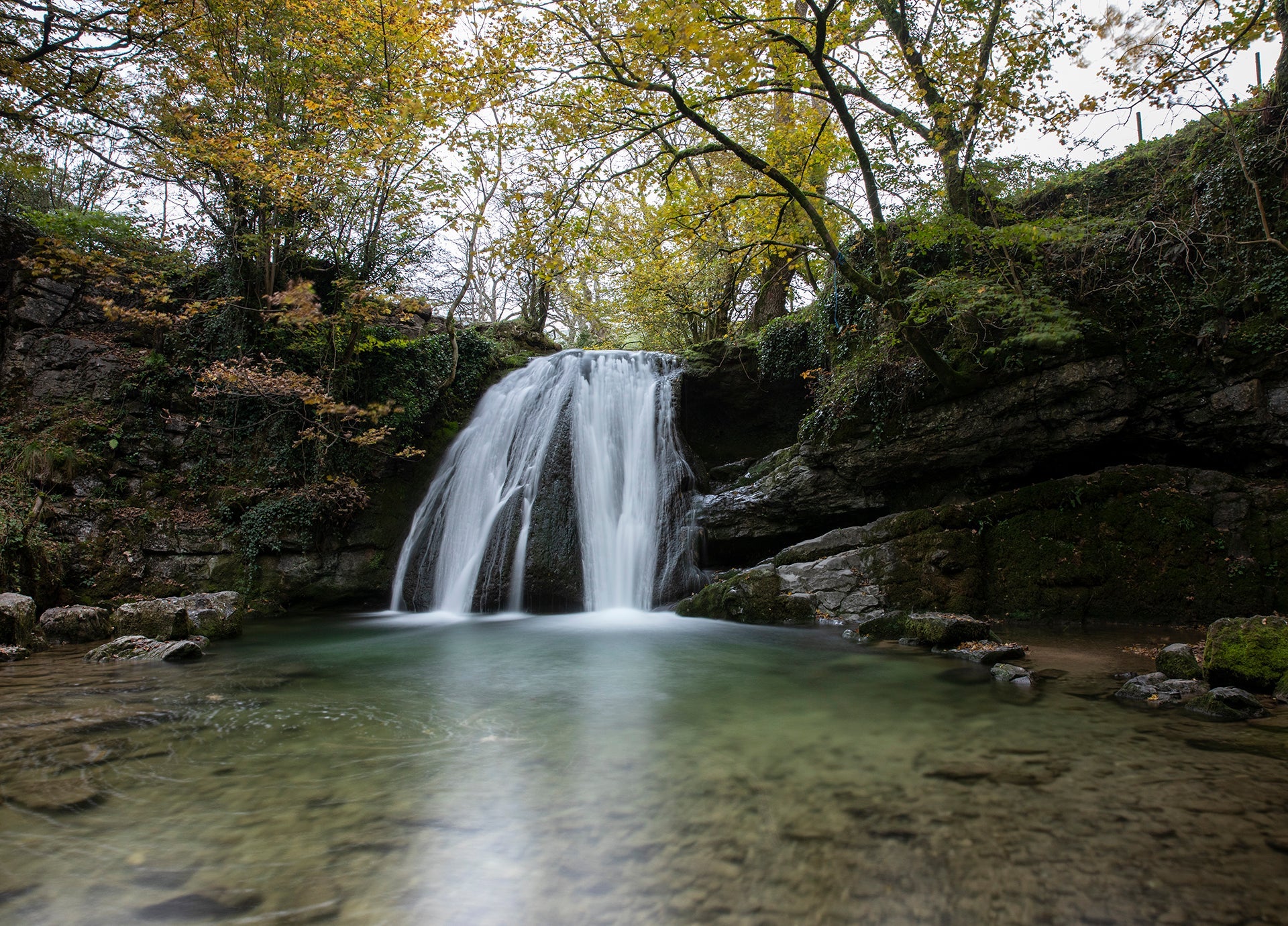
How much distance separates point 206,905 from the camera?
1965 millimetres

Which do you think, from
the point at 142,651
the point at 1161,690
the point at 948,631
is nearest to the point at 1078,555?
the point at 948,631

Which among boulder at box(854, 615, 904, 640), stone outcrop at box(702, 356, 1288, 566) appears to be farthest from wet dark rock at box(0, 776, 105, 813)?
stone outcrop at box(702, 356, 1288, 566)

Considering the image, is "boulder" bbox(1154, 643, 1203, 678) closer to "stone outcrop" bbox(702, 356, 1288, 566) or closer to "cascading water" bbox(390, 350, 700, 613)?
"stone outcrop" bbox(702, 356, 1288, 566)

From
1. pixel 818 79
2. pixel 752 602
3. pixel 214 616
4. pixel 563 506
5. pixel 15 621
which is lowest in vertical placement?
pixel 752 602

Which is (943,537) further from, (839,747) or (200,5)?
(200,5)

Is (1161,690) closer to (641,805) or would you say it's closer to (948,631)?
(948,631)

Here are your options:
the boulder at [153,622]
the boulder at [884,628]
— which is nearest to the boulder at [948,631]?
the boulder at [884,628]

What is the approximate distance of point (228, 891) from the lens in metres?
2.04

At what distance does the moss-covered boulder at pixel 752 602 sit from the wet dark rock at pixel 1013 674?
136 inches

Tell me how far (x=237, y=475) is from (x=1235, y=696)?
1434 centimetres

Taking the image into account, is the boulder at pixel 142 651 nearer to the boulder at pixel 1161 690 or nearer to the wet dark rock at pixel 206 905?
the wet dark rock at pixel 206 905

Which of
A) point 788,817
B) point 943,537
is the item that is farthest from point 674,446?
point 788,817

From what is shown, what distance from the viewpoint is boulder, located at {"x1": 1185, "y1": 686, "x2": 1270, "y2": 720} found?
357 cm

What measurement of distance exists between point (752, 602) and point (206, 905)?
7443mm
